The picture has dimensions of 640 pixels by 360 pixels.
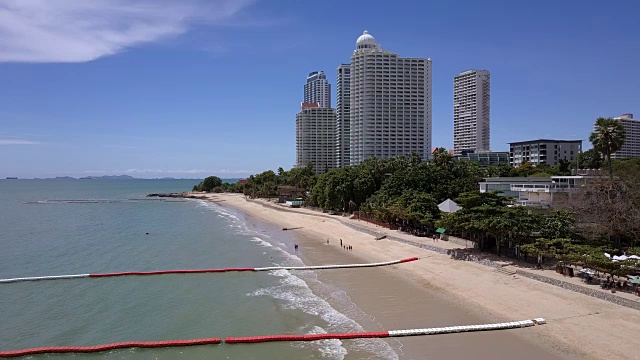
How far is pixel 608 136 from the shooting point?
3741 centimetres

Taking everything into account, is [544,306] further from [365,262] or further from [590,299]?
[365,262]

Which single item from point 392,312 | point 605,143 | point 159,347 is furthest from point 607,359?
point 605,143

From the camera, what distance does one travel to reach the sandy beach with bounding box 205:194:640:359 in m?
17.7

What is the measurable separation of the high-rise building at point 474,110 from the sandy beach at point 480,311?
15814 centimetres

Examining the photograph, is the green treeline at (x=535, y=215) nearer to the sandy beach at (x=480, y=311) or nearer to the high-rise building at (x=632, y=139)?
the sandy beach at (x=480, y=311)

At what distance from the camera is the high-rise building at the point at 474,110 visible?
180500 mm

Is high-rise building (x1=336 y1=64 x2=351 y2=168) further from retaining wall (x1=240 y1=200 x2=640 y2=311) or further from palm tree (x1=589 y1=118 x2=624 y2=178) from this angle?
retaining wall (x1=240 y1=200 x2=640 y2=311)

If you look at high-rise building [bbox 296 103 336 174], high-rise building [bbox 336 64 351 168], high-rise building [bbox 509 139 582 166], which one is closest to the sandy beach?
high-rise building [bbox 509 139 582 166]

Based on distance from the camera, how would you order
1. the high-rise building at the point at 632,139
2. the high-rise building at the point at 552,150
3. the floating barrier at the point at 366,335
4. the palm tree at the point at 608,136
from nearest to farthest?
1. the floating barrier at the point at 366,335
2. the palm tree at the point at 608,136
3. the high-rise building at the point at 552,150
4. the high-rise building at the point at 632,139

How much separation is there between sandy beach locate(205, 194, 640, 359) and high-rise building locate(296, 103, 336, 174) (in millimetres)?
134065

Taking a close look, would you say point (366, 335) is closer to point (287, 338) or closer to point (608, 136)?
point (287, 338)

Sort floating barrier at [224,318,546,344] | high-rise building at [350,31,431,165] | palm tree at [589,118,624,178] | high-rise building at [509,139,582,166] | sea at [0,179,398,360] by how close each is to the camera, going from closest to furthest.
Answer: sea at [0,179,398,360]
floating barrier at [224,318,546,344]
palm tree at [589,118,624,178]
high-rise building at [350,31,431,165]
high-rise building at [509,139,582,166]

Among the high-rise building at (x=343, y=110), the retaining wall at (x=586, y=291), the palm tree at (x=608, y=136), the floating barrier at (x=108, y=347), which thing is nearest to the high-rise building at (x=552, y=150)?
the high-rise building at (x=343, y=110)

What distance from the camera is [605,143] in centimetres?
3759
